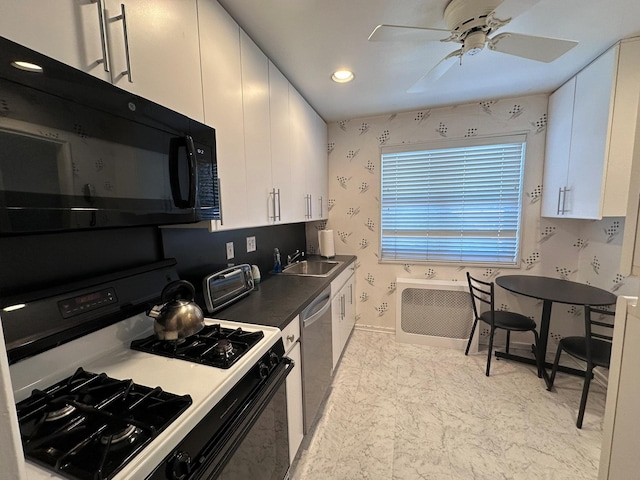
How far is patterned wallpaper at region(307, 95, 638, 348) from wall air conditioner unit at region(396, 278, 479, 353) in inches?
7.4

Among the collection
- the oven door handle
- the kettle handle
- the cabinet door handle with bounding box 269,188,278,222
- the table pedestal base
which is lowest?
the table pedestal base

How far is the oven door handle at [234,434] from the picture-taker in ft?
2.35

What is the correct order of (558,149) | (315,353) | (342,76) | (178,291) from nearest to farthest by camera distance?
(178,291) → (315,353) → (342,76) → (558,149)

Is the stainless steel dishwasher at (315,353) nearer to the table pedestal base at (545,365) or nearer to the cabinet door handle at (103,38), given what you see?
the cabinet door handle at (103,38)

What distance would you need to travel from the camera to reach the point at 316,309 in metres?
1.70

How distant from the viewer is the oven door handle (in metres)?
0.71

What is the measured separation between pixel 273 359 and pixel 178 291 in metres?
0.54

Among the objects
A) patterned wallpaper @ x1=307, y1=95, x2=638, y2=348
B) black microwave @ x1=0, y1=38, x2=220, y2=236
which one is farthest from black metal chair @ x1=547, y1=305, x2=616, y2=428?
black microwave @ x1=0, y1=38, x2=220, y2=236

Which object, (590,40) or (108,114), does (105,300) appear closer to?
(108,114)

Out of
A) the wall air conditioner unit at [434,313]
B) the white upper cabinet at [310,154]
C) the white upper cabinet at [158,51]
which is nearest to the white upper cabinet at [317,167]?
the white upper cabinet at [310,154]

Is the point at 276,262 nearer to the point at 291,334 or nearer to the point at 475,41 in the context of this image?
the point at 291,334

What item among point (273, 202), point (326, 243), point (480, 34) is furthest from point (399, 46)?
point (326, 243)

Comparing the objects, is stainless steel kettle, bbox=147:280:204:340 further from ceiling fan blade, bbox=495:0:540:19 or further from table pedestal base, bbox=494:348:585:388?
table pedestal base, bbox=494:348:585:388

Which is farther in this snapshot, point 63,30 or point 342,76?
point 342,76
